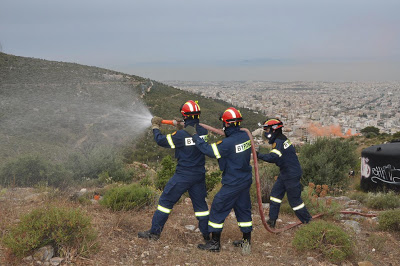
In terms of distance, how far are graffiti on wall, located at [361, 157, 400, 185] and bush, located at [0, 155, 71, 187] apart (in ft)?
34.1

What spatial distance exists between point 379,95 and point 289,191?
6027 inches

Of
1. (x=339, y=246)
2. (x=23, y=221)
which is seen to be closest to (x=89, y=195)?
(x=23, y=221)

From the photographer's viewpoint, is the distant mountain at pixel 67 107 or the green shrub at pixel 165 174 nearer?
the green shrub at pixel 165 174

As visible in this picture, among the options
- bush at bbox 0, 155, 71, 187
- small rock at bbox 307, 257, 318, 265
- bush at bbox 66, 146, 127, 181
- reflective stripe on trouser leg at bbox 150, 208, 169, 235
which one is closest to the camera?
small rock at bbox 307, 257, 318, 265

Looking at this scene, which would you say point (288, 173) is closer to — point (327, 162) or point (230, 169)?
point (230, 169)

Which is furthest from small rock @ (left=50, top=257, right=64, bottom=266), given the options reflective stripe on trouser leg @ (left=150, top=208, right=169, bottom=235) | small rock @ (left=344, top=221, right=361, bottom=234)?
small rock @ (left=344, top=221, right=361, bottom=234)

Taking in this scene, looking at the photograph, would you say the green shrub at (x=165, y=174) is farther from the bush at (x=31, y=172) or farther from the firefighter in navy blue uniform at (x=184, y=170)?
the firefighter in navy blue uniform at (x=184, y=170)

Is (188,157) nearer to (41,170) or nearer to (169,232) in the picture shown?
(169,232)

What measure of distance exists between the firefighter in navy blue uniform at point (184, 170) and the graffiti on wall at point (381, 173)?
27.5 ft

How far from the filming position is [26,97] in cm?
3562

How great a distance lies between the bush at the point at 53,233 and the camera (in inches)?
169

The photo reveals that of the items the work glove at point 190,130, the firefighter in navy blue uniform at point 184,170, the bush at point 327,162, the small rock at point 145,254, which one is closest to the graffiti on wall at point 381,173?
the bush at point 327,162

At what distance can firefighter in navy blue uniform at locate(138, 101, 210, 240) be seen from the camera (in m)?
5.36

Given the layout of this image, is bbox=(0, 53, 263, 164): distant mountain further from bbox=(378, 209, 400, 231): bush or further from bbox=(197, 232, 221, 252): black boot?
bbox=(378, 209, 400, 231): bush
